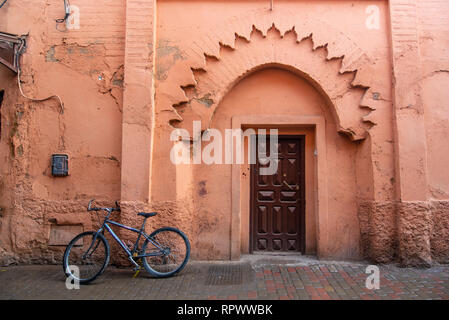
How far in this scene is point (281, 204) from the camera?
5512 mm

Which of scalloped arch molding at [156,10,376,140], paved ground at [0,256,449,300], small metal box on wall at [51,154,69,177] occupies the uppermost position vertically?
scalloped arch molding at [156,10,376,140]

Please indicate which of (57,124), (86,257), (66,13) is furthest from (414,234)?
(66,13)

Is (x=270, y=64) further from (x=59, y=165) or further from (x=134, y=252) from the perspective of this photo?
(x=59, y=165)

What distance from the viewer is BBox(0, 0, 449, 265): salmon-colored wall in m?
4.88

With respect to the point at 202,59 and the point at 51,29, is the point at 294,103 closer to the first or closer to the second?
the point at 202,59

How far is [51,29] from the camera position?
523cm

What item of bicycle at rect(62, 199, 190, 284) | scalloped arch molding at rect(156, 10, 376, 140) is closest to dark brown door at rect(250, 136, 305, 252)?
scalloped arch molding at rect(156, 10, 376, 140)

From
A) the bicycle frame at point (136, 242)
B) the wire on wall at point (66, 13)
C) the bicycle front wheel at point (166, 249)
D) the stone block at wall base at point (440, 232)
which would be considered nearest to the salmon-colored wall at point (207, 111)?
the stone block at wall base at point (440, 232)

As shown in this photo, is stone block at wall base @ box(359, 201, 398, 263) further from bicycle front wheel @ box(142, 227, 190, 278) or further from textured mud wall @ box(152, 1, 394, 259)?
bicycle front wheel @ box(142, 227, 190, 278)

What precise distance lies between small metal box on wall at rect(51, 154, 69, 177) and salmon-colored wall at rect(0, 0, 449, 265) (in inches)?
4.4
